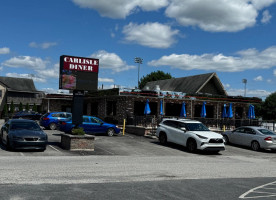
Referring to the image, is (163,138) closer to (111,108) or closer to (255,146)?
(255,146)

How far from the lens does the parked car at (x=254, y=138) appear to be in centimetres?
2000

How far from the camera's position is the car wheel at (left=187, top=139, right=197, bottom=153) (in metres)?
17.8

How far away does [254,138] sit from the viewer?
2078 centimetres

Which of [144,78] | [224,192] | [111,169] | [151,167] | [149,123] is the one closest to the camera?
[224,192]

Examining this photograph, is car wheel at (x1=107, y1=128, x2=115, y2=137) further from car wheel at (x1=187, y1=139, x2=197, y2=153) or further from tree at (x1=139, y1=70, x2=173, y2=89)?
tree at (x1=139, y1=70, x2=173, y2=89)

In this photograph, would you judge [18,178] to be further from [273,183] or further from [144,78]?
[144,78]

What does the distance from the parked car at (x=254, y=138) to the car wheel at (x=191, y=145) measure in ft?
17.1

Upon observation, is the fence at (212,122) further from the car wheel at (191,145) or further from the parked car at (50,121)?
the car wheel at (191,145)

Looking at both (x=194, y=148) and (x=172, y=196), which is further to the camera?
(x=194, y=148)

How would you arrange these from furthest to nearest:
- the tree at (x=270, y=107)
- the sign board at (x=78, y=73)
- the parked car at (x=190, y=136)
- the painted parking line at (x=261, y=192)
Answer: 1. the tree at (x=270, y=107)
2. the parked car at (x=190, y=136)
3. the sign board at (x=78, y=73)
4. the painted parking line at (x=261, y=192)

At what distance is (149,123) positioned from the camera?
85.9 ft

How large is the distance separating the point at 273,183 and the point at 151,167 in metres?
4.32

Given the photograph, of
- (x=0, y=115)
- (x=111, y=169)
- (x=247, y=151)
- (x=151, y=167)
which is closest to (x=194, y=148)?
(x=247, y=151)

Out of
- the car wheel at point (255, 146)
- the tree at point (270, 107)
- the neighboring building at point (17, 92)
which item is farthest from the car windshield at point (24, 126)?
the tree at point (270, 107)
